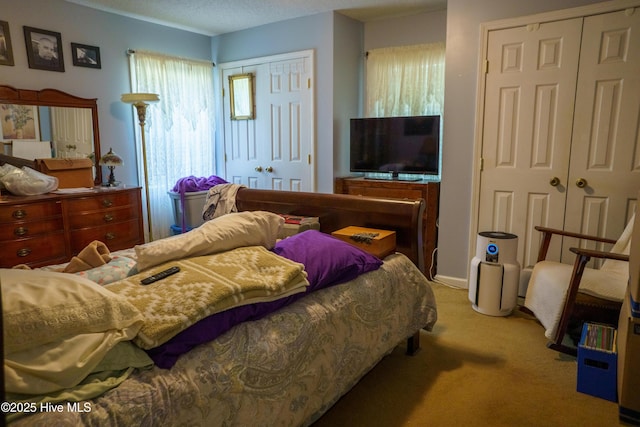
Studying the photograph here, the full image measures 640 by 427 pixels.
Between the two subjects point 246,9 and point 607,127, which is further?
point 246,9

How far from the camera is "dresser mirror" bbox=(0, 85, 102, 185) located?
346 cm

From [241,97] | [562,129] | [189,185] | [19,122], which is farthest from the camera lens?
[241,97]

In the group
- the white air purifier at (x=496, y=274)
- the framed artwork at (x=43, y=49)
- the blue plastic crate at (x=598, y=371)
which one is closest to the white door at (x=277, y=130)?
the framed artwork at (x=43, y=49)

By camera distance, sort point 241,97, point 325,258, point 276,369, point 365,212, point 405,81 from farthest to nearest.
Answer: point 241,97, point 405,81, point 365,212, point 325,258, point 276,369

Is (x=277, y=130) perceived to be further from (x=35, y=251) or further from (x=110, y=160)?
(x=35, y=251)

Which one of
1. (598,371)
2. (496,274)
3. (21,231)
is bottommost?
(598,371)

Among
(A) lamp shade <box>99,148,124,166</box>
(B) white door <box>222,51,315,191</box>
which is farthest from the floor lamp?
(B) white door <box>222,51,315,191</box>

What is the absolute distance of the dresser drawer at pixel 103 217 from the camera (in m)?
3.48

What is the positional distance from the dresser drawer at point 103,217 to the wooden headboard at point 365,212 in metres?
1.87

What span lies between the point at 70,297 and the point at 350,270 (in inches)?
44.7

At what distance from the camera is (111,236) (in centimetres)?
377

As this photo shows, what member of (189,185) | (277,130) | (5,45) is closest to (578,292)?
(277,130)

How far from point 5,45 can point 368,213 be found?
332 centimetres

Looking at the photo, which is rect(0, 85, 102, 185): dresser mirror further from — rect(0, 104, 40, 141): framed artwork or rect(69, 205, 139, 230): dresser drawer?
rect(69, 205, 139, 230): dresser drawer
